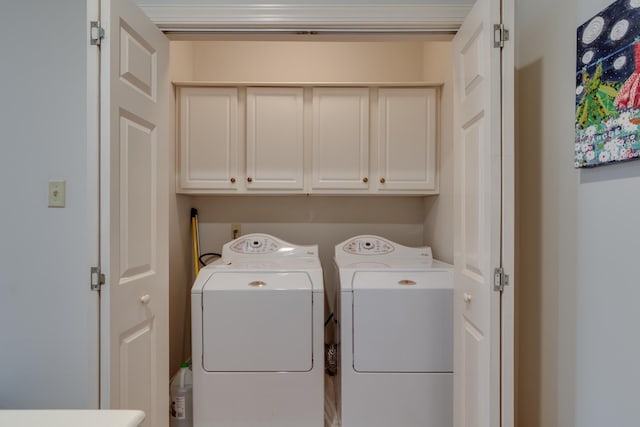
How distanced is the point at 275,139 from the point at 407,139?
909 millimetres

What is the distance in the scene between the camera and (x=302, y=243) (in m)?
2.71

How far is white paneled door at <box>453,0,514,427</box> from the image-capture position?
115 cm

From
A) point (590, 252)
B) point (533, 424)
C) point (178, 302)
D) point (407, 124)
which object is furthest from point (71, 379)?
point (407, 124)

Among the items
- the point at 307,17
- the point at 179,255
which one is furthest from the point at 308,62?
the point at 179,255

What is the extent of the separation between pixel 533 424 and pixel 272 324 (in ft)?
3.96

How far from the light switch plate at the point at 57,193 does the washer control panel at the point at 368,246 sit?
1.58 m

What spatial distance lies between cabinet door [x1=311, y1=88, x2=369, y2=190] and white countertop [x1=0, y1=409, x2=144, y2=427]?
6.00 feet

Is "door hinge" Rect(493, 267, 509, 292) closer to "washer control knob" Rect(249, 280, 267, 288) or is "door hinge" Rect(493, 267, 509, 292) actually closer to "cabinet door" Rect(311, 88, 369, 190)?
"washer control knob" Rect(249, 280, 267, 288)

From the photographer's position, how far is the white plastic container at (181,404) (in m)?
1.91

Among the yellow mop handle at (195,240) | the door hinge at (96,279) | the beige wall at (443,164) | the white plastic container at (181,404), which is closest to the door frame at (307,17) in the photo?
the beige wall at (443,164)

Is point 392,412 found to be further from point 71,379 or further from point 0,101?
point 0,101

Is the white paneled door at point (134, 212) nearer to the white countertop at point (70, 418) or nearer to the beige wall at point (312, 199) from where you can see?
the white countertop at point (70, 418)

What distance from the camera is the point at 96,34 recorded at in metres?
1.14

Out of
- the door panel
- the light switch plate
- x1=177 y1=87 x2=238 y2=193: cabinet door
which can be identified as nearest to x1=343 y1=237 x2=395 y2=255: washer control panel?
the door panel
